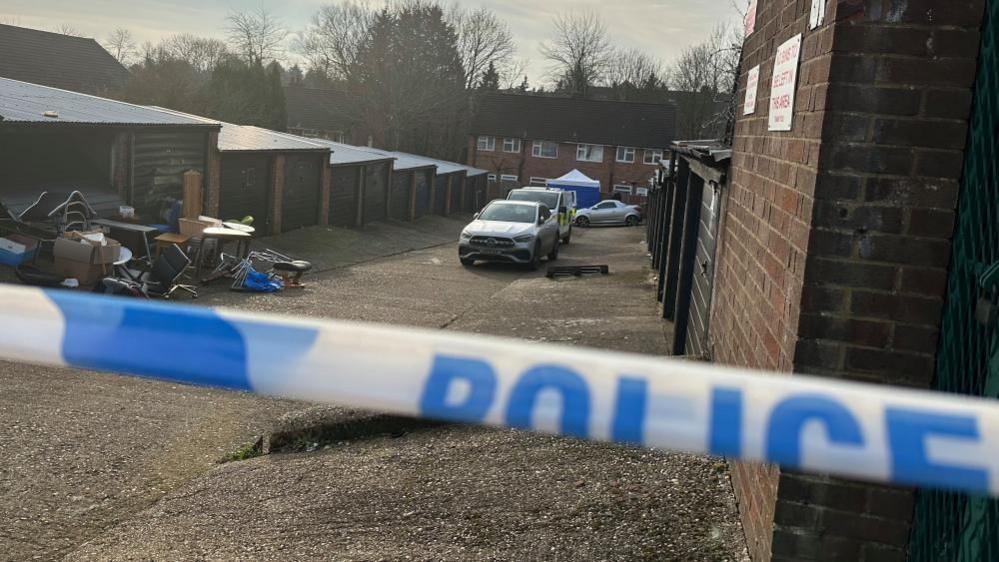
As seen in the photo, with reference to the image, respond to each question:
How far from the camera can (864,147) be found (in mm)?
3055

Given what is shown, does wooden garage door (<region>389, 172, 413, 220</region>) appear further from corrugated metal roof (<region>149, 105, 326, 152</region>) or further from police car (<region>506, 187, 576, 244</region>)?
police car (<region>506, 187, 576, 244</region>)

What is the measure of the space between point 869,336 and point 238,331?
245cm

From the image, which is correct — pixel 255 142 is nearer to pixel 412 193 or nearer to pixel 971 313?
pixel 412 193

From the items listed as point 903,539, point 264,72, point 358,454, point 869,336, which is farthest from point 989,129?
point 264,72

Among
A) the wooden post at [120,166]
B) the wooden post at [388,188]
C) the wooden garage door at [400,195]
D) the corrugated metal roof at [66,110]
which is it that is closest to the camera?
the corrugated metal roof at [66,110]

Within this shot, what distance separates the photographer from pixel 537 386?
1.18m

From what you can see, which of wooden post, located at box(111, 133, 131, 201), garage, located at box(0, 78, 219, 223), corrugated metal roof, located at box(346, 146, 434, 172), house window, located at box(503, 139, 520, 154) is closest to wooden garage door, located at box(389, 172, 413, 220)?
corrugated metal roof, located at box(346, 146, 434, 172)

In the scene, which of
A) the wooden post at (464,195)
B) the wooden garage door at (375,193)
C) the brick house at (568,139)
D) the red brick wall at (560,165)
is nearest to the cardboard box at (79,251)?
the wooden garage door at (375,193)

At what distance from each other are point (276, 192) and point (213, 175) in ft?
9.62

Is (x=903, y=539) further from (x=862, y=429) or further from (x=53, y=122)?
(x=53, y=122)

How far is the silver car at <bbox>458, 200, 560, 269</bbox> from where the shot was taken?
21.4 metres

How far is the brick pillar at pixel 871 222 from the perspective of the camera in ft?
9.76

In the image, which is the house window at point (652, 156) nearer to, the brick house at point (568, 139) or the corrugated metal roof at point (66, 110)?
the brick house at point (568, 139)

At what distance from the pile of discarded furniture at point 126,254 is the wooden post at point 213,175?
8.22 ft
